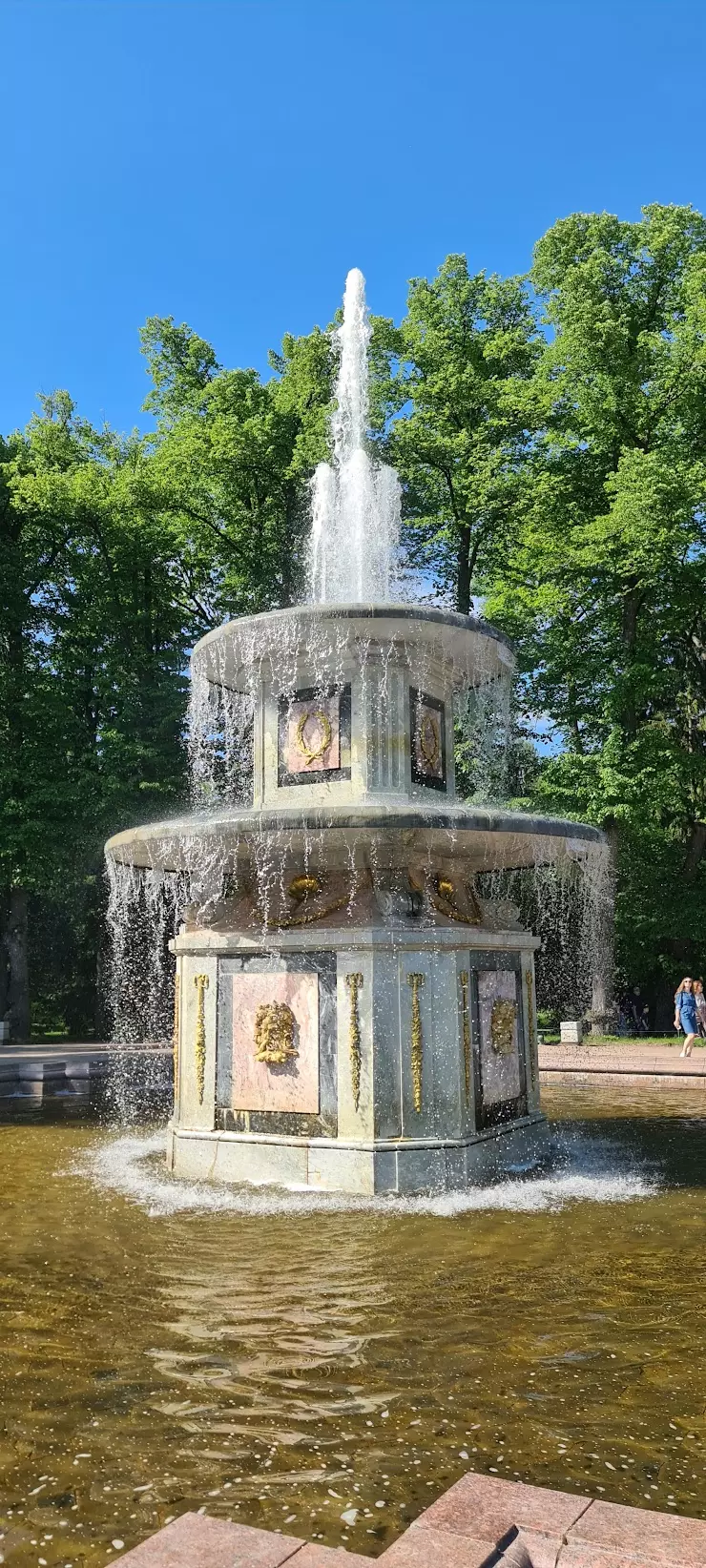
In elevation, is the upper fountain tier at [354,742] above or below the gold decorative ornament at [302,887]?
above

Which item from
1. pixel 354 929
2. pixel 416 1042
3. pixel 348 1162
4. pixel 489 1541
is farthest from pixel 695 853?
pixel 489 1541

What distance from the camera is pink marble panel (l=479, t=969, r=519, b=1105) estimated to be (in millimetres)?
10688

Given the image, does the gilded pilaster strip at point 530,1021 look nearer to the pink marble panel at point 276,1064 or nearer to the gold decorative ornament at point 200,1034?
the pink marble panel at point 276,1064

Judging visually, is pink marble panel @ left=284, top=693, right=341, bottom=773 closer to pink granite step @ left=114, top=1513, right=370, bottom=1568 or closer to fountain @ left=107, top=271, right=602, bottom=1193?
fountain @ left=107, top=271, right=602, bottom=1193

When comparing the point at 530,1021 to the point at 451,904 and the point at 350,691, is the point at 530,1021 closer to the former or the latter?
the point at 451,904

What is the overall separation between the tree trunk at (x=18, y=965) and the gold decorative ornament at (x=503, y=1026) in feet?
64.6

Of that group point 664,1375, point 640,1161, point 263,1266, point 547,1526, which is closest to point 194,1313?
point 263,1266

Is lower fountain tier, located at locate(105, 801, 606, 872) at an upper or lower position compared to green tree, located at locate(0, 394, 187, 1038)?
lower

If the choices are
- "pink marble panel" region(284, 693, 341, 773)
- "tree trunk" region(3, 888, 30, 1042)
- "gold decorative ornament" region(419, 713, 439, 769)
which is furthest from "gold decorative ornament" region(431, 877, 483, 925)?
"tree trunk" region(3, 888, 30, 1042)

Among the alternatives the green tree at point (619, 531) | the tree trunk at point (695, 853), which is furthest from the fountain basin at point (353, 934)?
the tree trunk at point (695, 853)

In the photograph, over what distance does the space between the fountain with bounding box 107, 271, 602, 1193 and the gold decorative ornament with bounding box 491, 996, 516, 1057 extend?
3cm

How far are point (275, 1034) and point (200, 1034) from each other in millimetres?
903

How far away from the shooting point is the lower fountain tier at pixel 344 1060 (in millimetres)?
9680

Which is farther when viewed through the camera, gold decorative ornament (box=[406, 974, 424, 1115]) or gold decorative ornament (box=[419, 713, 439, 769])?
gold decorative ornament (box=[419, 713, 439, 769])
